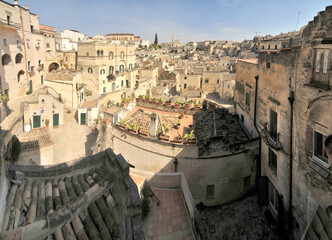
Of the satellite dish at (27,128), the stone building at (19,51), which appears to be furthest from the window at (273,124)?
the stone building at (19,51)

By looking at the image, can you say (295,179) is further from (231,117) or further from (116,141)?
(116,141)

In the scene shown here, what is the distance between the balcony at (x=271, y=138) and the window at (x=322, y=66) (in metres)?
3.69

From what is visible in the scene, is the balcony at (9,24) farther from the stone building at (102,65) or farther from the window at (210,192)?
the window at (210,192)

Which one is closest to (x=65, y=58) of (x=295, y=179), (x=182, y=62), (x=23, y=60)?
(x=23, y=60)

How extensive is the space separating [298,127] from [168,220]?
21.1 feet

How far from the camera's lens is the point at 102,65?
40.6 metres

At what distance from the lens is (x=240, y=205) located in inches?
524

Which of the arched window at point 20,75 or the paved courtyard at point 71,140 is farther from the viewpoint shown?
the arched window at point 20,75

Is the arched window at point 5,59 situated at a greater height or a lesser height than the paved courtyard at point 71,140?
greater

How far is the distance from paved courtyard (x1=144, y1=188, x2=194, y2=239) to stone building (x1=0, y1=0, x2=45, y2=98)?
21.7 meters

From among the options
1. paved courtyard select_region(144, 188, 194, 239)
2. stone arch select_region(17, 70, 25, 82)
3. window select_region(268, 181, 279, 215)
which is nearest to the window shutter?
window select_region(268, 181, 279, 215)

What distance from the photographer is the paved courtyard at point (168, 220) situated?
8664 mm

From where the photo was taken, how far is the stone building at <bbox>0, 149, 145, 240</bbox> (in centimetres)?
475

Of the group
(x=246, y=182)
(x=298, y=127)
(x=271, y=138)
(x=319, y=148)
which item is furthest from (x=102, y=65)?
(x=319, y=148)
